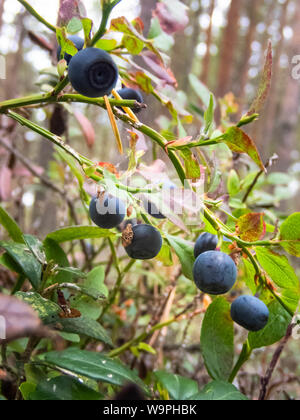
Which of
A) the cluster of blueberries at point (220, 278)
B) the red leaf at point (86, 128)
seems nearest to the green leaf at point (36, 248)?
the cluster of blueberries at point (220, 278)

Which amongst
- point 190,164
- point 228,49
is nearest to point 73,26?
point 190,164

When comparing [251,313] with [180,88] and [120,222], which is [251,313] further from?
[180,88]

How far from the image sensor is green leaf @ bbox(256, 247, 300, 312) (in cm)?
56

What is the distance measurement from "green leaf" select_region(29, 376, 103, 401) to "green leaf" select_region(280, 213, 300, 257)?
341 mm

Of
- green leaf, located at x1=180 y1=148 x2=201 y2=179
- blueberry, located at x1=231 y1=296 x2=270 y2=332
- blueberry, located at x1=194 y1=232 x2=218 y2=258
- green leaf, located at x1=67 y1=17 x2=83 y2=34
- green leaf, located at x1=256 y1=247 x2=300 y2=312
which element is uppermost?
green leaf, located at x1=67 y1=17 x2=83 y2=34

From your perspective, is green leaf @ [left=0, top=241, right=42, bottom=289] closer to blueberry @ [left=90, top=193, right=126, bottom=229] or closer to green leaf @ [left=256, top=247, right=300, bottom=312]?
blueberry @ [left=90, top=193, right=126, bottom=229]

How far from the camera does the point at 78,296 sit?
0.73m

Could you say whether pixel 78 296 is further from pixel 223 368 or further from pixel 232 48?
pixel 232 48

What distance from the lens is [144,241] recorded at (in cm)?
54

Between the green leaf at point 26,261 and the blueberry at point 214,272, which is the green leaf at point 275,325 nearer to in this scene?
the blueberry at point 214,272

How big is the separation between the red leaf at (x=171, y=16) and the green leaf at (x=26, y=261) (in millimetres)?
478

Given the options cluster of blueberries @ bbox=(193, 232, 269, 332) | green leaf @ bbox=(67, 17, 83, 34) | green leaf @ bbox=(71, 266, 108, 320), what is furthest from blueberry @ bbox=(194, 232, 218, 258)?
green leaf @ bbox=(67, 17, 83, 34)

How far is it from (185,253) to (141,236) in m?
0.12
